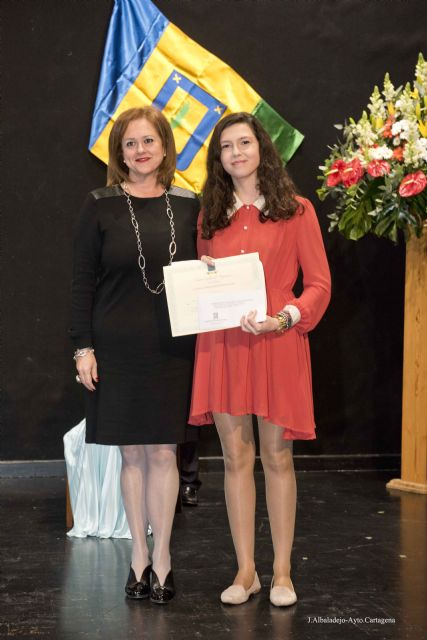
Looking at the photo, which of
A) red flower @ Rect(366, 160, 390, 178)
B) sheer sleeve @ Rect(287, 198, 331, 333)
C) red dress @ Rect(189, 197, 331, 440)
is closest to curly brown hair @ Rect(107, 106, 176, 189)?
red dress @ Rect(189, 197, 331, 440)

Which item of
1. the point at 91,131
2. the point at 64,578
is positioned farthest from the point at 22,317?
the point at 64,578

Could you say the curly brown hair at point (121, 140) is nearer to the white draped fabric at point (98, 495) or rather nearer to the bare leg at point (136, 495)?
the bare leg at point (136, 495)

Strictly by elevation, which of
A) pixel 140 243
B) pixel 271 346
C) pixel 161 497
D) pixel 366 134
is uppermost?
pixel 366 134

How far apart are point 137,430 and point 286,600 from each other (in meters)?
0.74

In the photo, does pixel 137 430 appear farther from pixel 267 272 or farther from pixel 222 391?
pixel 267 272

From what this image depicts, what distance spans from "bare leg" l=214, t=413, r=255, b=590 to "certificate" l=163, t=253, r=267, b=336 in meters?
0.34

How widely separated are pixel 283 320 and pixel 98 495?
5.22ft

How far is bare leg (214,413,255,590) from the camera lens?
302 cm

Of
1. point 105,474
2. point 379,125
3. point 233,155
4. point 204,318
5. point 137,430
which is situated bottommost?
point 105,474

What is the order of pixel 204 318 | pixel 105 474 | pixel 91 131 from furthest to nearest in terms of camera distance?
1. pixel 91 131
2. pixel 105 474
3. pixel 204 318

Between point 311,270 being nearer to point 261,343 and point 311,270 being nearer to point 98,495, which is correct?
point 261,343

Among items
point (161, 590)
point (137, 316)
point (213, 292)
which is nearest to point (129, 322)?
point (137, 316)

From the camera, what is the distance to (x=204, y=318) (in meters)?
2.89

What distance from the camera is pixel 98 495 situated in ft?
13.3
